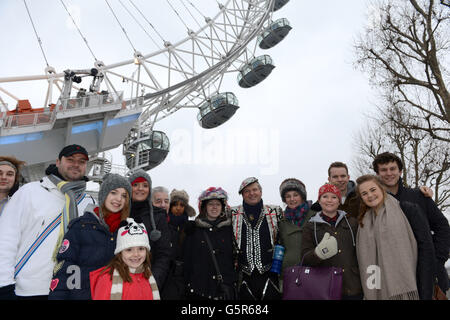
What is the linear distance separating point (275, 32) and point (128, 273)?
2928 centimetres

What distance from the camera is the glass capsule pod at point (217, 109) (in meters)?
25.1

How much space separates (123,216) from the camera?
3.04 metres

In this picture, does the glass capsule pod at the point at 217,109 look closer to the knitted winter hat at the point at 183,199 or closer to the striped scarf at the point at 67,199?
the knitted winter hat at the point at 183,199

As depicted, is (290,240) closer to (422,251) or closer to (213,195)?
(213,195)

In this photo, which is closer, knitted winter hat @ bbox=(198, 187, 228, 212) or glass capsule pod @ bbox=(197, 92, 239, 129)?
knitted winter hat @ bbox=(198, 187, 228, 212)

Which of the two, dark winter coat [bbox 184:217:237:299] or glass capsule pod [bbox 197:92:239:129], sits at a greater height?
glass capsule pod [bbox 197:92:239:129]

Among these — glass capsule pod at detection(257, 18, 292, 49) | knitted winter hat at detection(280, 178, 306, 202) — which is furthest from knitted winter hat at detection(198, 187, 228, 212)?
glass capsule pod at detection(257, 18, 292, 49)

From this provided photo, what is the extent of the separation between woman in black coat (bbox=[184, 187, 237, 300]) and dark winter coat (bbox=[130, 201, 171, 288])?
1.48ft

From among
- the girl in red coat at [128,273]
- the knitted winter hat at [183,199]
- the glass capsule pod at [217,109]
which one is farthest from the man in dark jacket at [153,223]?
the glass capsule pod at [217,109]

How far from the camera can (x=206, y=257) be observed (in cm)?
355

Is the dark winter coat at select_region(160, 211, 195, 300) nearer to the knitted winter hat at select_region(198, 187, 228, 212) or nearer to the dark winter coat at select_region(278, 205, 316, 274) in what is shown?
the knitted winter hat at select_region(198, 187, 228, 212)

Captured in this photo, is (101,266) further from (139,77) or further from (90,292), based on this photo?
(139,77)

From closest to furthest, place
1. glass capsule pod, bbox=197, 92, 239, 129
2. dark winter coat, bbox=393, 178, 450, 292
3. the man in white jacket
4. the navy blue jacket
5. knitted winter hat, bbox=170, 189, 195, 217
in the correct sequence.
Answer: the navy blue jacket → the man in white jacket → dark winter coat, bbox=393, 178, 450, 292 → knitted winter hat, bbox=170, 189, 195, 217 → glass capsule pod, bbox=197, 92, 239, 129

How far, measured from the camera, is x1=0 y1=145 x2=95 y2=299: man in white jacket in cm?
268
